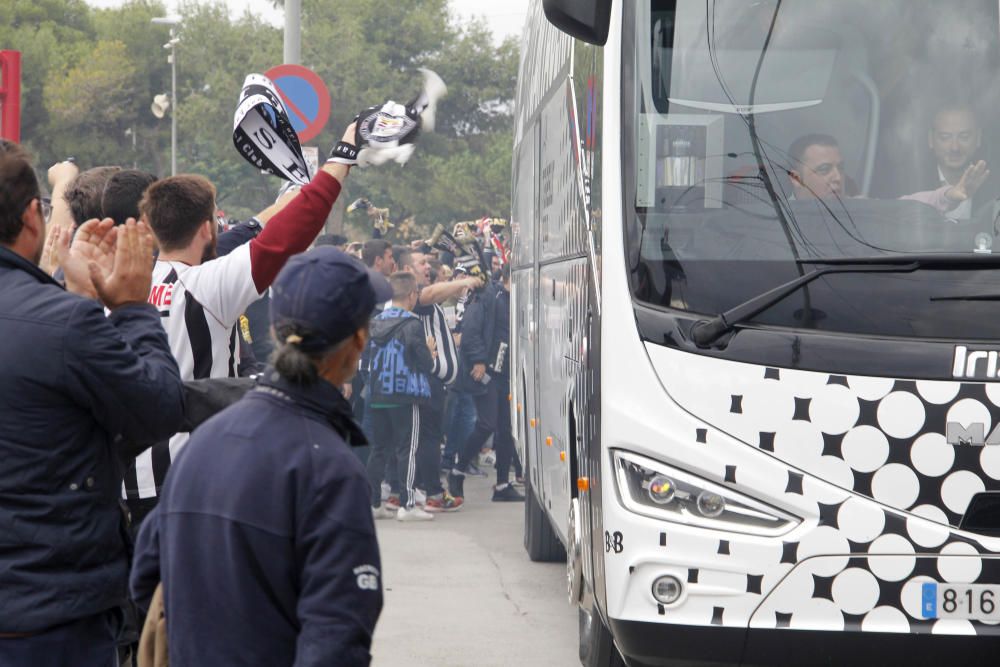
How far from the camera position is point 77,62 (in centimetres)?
A: 6531

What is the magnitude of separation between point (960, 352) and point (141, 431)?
258cm

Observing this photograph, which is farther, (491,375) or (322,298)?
(491,375)

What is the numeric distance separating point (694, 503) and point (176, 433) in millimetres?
1718

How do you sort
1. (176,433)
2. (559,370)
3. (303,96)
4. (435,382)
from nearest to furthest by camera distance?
(176,433), (559,370), (303,96), (435,382)

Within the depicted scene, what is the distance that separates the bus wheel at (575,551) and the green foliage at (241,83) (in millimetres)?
55014

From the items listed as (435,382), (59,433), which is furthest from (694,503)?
(435,382)

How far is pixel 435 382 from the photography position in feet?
40.2

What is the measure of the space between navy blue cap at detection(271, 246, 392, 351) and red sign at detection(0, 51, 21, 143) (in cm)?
820

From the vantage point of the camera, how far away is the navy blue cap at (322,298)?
8.70 feet

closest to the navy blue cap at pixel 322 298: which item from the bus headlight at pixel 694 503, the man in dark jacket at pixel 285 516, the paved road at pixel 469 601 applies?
the man in dark jacket at pixel 285 516

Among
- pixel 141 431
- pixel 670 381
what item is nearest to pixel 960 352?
pixel 670 381

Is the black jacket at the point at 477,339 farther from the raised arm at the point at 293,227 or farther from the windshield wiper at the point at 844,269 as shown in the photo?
the raised arm at the point at 293,227

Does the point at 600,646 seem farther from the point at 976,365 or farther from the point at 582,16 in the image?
the point at 582,16

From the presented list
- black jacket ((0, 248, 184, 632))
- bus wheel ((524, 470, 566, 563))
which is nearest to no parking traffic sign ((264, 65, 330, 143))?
bus wheel ((524, 470, 566, 563))
